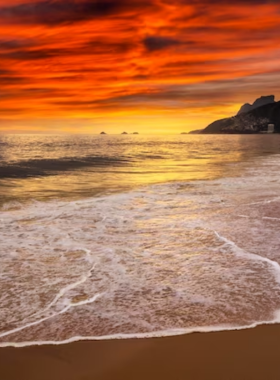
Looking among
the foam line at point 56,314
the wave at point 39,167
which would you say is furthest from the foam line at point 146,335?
the wave at point 39,167

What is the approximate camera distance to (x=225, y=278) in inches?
235

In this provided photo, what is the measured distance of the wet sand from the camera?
3695 mm

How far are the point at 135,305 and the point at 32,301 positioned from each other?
53.1 inches

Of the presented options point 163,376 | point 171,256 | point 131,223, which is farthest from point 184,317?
point 131,223

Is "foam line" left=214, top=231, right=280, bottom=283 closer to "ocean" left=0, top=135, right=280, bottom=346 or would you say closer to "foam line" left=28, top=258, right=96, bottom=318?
"ocean" left=0, top=135, right=280, bottom=346

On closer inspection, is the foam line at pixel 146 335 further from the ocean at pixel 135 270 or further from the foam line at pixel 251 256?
the foam line at pixel 251 256

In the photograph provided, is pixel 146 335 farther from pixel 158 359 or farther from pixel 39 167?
pixel 39 167

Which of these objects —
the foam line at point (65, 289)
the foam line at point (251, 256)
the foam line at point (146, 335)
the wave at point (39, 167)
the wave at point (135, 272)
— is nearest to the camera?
the foam line at point (146, 335)

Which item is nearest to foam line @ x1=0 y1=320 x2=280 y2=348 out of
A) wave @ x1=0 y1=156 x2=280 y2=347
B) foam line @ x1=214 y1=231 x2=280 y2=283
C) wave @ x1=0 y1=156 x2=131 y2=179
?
wave @ x1=0 y1=156 x2=280 y2=347

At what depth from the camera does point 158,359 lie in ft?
13.0

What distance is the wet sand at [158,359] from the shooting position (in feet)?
12.1

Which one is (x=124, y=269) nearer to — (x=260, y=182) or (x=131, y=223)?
(x=131, y=223)

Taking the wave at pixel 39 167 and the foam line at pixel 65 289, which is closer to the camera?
the foam line at pixel 65 289

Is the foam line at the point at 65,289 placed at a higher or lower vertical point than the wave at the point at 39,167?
lower
